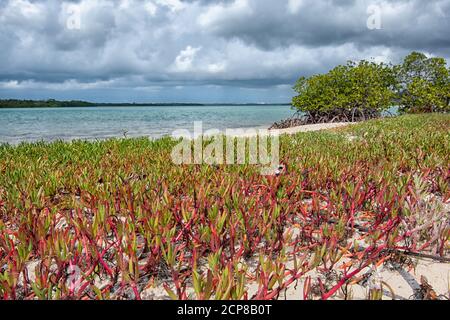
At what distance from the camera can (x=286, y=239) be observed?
247 centimetres

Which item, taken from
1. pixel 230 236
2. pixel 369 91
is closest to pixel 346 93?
pixel 369 91

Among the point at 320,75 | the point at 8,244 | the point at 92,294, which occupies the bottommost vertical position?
the point at 92,294

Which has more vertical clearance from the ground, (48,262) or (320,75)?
(320,75)

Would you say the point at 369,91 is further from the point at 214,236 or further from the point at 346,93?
the point at 214,236

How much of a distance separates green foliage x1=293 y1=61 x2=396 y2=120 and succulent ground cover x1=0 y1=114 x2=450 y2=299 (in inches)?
1121

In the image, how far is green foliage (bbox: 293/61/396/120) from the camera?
3109cm

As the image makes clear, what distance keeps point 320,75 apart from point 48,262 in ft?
109

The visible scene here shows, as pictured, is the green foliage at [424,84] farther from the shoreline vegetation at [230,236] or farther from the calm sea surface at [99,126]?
the shoreline vegetation at [230,236]

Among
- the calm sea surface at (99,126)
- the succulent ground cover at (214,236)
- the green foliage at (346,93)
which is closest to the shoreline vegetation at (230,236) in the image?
the succulent ground cover at (214,236)

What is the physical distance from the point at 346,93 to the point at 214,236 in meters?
31.9

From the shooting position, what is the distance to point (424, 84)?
33.2 metres

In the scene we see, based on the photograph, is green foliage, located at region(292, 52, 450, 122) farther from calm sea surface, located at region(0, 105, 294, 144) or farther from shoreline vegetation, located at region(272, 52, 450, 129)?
calm sea surface, located at region(0, 105, 294, 144)
